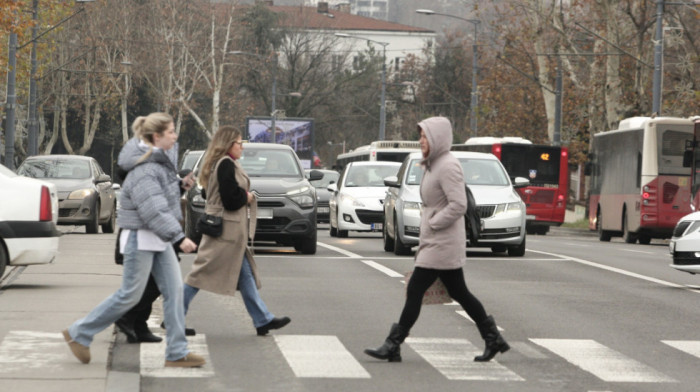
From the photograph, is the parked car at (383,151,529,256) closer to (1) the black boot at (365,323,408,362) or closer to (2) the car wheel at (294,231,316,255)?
(2) the car wheel at (294,231,316,255)

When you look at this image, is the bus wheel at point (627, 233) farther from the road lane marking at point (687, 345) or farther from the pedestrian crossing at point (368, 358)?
the pedestrian crossing at point (368, 358)

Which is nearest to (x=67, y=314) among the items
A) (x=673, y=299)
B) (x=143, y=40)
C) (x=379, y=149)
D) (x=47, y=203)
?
(x=47, y=203)

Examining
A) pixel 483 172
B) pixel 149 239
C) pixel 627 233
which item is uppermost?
pixel 483 172

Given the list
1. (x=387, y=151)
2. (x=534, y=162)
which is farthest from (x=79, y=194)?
(x=387, y=151)

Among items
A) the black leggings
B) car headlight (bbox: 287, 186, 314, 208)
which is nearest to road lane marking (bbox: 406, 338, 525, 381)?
the black leggings

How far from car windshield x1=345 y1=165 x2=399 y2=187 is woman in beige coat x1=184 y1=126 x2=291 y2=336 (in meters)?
18.1

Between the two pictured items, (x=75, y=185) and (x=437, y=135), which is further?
(x=75, y=185)

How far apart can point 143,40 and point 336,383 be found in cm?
6897

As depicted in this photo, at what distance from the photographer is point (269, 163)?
21203 millimetres

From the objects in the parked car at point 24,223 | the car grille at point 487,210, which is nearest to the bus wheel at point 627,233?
the car grille at point 487,210

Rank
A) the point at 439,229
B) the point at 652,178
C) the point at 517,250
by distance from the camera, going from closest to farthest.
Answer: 1. the point at 439,229
2. the point at 517,250
3. the point at 652,178

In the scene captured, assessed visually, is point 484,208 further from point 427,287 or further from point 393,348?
point 393,348

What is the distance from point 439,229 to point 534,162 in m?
34.6

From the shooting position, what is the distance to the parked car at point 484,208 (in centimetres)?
2119
